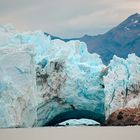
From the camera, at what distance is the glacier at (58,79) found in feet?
122

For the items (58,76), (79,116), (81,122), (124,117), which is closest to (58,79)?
(58,76)

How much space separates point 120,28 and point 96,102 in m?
73.8

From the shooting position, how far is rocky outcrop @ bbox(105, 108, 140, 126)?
40.1m

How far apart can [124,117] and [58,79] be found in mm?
5462

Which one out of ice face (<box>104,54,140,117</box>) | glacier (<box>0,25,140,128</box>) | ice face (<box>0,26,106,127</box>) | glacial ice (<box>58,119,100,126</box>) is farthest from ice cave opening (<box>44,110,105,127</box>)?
ice face (<box>104,54,140,117</box>)

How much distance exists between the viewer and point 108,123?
42281mm

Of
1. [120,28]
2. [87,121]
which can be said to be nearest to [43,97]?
[87,121]

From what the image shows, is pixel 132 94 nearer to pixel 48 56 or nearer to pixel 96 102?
pixel 96 102

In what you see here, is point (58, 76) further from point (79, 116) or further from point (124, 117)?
point (79, 116)

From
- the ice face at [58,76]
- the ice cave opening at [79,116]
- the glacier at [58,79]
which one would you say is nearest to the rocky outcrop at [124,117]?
the glacier at [58,79]

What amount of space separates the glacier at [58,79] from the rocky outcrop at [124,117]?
64 cm

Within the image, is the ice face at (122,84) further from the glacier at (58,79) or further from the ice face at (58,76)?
the ice face at (58,76)

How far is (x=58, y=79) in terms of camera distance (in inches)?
1594

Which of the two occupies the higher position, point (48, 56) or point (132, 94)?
point (48, 56)
